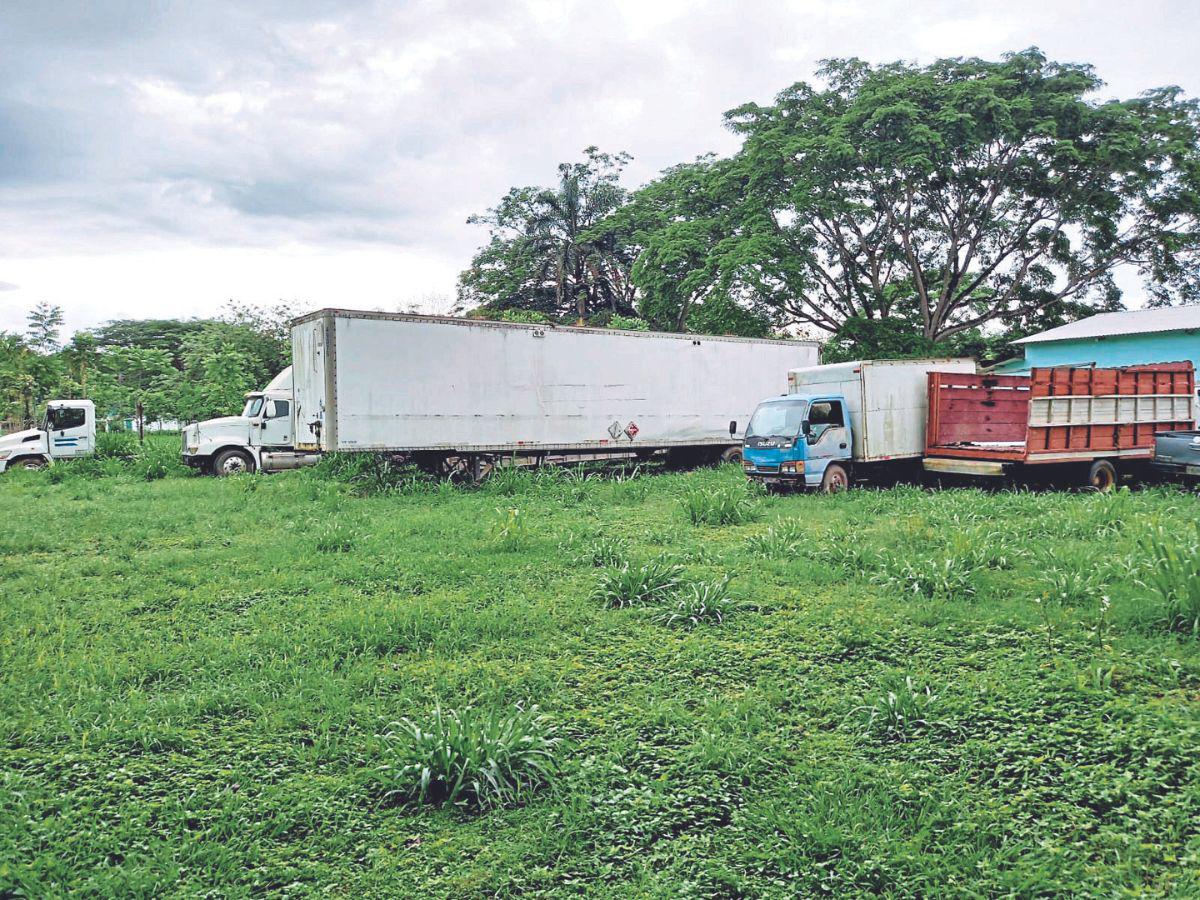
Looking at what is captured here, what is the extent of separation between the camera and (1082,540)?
28.6ft

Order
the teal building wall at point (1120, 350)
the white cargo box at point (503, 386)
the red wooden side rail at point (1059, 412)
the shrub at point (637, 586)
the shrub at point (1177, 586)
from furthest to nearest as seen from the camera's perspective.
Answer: the teal building wall at point (1120, 350), the white cargo box at point (503, 386), the red wooden side rail at point (1059, 412), the shrub at point (637, 586), the shrub at point (1177, 586)

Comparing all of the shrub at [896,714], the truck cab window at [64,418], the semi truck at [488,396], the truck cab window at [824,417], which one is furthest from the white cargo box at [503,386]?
the shrub at [896,714]

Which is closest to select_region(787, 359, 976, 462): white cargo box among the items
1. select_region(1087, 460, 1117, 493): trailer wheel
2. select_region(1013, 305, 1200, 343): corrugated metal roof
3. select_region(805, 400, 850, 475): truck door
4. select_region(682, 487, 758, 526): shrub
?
select_region(805, 400, 850, 475): truck door

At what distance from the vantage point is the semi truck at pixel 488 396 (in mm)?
14445

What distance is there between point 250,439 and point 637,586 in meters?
15.8

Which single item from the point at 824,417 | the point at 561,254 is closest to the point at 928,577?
the point at 824,417

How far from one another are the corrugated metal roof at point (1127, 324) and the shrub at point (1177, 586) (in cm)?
2287

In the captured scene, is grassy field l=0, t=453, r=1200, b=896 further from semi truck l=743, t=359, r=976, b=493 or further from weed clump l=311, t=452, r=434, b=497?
weed clump l=311, t=452, r=434, b=497

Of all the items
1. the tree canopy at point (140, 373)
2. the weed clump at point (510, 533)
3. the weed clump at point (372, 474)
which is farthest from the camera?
the tree canopy at point (140, 373)

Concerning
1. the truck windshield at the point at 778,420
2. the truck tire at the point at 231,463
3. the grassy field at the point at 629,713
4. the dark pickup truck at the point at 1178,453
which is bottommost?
the grassy field at the point at 629,713

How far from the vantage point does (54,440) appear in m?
20.8

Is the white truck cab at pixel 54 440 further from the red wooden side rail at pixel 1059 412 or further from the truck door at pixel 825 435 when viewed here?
the red wooden side rail at pixel 1059 412

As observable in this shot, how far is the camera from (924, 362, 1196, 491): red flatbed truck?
12781 millimetres

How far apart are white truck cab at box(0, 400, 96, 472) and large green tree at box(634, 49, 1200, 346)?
1958cm
